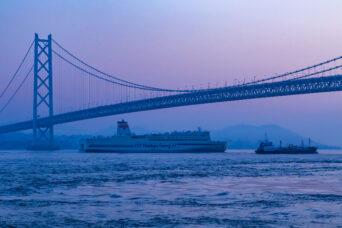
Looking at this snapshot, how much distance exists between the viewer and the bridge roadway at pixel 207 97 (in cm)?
4828

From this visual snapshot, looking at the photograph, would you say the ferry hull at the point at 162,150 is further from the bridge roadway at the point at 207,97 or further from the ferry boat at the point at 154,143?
the bridge roadway at the point at 207,97

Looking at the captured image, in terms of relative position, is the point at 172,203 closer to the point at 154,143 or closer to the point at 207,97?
the point at 207,97

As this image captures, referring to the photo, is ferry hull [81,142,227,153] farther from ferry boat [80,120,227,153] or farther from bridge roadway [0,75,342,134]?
bridge roadway [0,75,342,134]

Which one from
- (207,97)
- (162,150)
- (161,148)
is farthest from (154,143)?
(207,97)

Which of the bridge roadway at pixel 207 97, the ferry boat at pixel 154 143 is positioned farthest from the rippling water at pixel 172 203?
the ferry boat at pixel 154 143

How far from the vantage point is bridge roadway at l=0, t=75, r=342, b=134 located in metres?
48.3

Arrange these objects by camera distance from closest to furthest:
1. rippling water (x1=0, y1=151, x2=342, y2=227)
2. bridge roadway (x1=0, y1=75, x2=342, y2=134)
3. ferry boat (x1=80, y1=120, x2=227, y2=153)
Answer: rippling water (x1=0, y1=151, x2=342, y2=227) → bridge roadway (x1=0, y1=75, x2=342, y2=134) → ferry boat (x1=80, y1=120, x2=227, y2=153)

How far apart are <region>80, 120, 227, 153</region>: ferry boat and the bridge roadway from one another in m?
7.01

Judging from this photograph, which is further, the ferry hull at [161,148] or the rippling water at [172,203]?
the ferry hull at [161,148]

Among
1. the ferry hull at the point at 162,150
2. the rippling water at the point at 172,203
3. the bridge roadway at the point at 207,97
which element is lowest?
the rippling water at the point at 172,203

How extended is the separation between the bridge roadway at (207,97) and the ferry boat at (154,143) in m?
7.01

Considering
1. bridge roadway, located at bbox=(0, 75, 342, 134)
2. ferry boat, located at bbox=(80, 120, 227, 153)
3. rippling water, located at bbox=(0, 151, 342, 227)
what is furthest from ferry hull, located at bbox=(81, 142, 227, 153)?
rippling water, located at bbox=(0, 151, 342, 227)

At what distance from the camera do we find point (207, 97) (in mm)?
56438

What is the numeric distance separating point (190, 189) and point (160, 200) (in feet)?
9.35
